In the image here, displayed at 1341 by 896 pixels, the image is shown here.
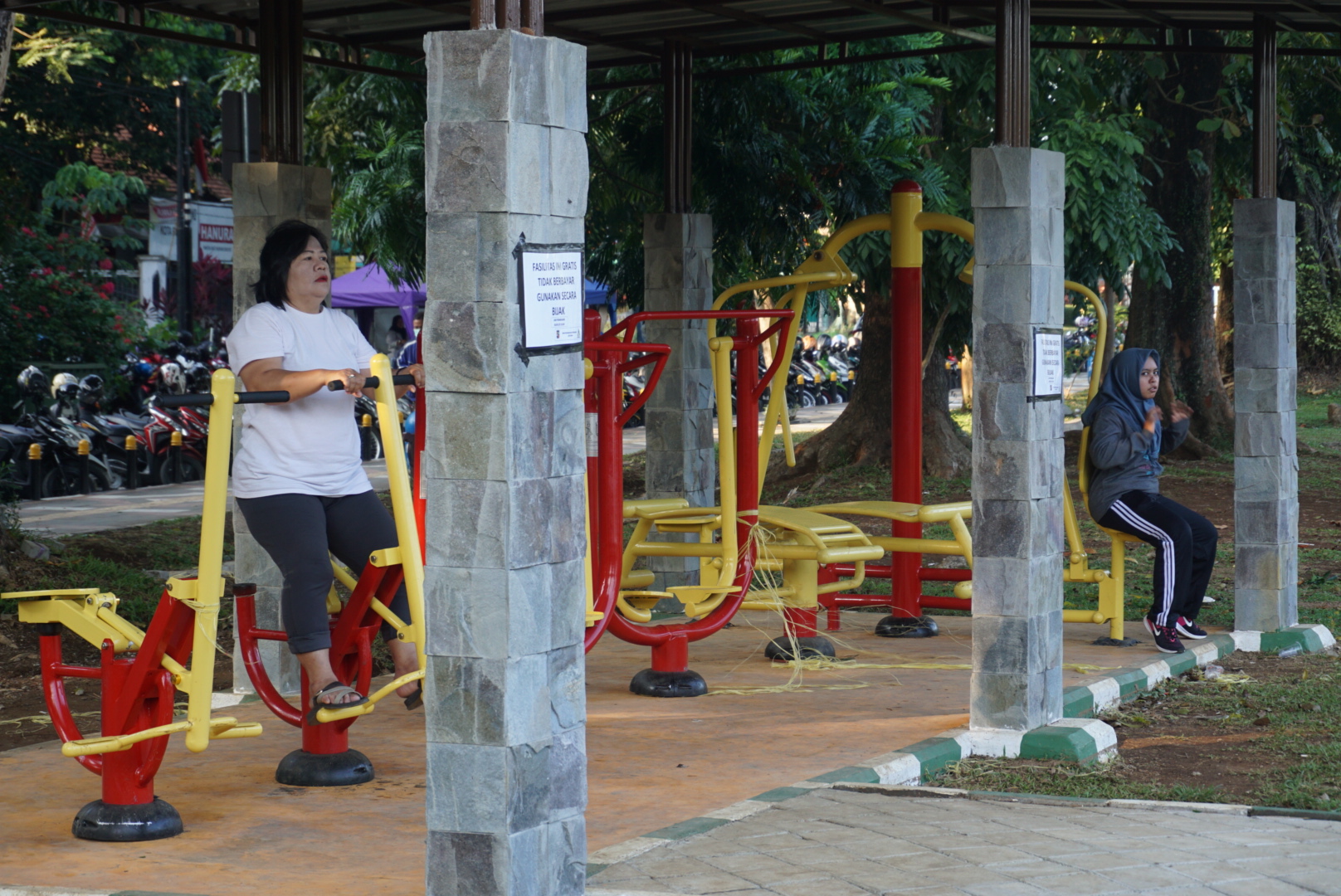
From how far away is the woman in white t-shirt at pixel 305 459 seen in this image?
527cm

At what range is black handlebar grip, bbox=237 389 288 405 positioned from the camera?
4.82m

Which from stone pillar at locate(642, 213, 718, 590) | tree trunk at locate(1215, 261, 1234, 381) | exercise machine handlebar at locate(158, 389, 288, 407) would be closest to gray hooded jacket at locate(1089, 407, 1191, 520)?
stone pillar at locate(642, 213, 718, 590)

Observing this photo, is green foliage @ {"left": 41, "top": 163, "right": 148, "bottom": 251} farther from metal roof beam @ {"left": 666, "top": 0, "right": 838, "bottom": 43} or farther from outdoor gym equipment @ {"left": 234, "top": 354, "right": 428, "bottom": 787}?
outdoor gym equipment @ {"left": 234, "top": 354, "right": 428, "bottom": 787}

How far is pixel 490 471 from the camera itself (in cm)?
379

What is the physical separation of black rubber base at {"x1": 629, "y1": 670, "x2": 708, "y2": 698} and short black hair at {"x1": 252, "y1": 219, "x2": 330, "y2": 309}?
101 inches

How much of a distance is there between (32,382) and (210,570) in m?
11.7

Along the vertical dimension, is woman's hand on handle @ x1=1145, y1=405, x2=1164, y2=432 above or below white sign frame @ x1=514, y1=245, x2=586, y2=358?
below

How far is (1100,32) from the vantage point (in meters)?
15.1

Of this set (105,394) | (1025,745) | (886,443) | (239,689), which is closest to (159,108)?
(105,394)

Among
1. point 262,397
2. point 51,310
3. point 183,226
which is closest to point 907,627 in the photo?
point 262,397

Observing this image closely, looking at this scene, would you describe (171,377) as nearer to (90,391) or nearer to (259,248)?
(90,391)

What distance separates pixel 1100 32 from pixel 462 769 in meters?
12.9

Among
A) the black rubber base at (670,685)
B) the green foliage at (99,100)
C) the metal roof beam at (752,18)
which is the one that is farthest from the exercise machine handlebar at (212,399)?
the green foliage at (99,100)

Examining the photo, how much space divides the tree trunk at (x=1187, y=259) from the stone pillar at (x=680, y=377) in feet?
24.7
